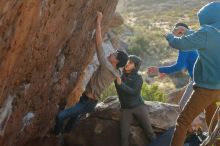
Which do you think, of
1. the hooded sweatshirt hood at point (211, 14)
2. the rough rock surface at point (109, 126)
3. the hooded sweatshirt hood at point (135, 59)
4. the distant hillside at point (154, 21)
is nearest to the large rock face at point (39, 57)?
the rough rock surface at point (109, 126)

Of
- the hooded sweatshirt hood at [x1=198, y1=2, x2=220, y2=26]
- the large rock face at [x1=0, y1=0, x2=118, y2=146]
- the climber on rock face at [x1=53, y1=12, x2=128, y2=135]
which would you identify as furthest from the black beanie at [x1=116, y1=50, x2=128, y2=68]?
the hooded sweatshirt hood at [x1=198, y1=2, x2=220, y2=26]

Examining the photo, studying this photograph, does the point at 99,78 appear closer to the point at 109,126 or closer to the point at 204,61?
the point at 109,126

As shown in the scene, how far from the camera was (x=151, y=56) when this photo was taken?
35.4 m

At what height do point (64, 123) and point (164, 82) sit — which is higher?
point (64, 123)

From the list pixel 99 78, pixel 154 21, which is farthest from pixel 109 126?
pixel 154 21

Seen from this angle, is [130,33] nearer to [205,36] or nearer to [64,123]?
[64,123]

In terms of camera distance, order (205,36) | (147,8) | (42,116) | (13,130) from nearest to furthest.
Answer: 1. (205,36)
2. (13,130)
3. (42,116)
4. (147,8)

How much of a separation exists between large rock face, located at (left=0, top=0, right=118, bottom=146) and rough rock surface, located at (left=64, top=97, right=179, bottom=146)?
68cm

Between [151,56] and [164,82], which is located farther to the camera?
[151,56]

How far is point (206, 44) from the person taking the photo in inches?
251

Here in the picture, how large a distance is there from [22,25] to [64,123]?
4.06m

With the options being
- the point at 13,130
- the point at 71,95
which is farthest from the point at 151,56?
the point at 13,130

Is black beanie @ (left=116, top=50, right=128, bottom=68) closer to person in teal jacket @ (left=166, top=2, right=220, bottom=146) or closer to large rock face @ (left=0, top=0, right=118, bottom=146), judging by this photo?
large rock face @ (left=0, top=0, right=118, bottom=146)

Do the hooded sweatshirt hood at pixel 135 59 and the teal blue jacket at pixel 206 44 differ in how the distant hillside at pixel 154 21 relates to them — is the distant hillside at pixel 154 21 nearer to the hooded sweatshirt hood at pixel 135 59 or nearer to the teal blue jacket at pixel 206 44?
the hooded sweatshirt hood at pixel 135 59
